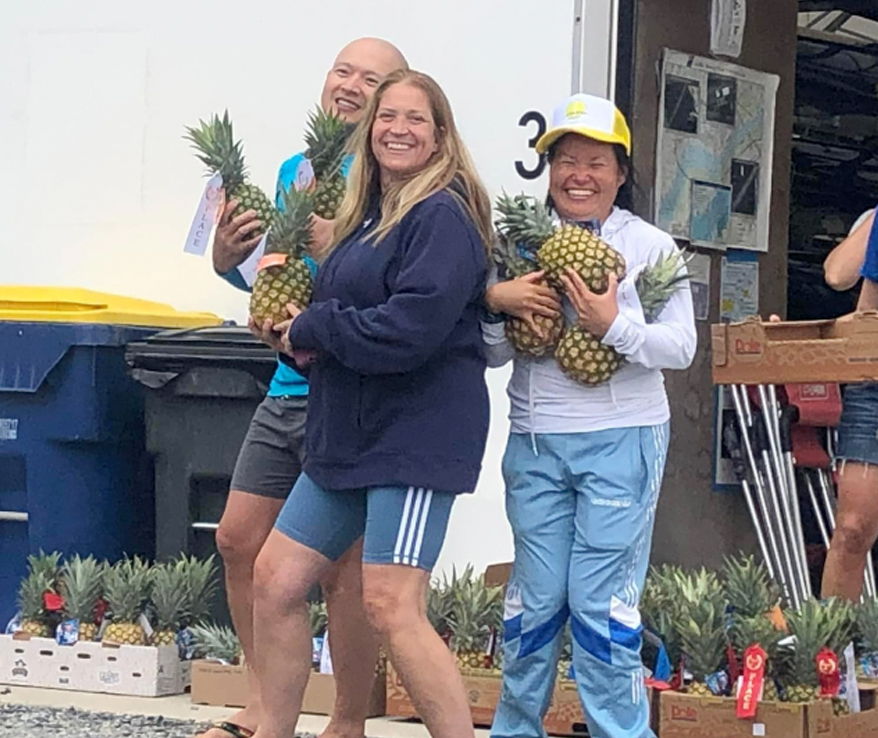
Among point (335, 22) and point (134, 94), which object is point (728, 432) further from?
point (134, 94)

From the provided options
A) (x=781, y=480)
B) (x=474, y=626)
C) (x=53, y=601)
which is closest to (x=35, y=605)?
(x=53, y=601)

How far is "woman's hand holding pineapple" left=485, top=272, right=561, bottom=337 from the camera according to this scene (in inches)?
159

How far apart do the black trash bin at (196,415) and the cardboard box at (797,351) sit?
1.38m

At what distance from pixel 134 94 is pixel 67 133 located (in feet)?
1.06

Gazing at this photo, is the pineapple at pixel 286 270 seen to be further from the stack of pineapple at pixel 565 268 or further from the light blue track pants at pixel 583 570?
the light blue track pants at pixel 583 570

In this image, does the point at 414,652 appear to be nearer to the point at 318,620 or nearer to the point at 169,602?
the point at 318,620

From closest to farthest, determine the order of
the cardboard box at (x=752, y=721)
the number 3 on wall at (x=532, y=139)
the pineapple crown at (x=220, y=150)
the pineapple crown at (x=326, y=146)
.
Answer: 1. the pineapple crown at (x=220, y=150)
2. the pineapple crown at (x=326, y=146)
3. the cardboard box at (x=752, y=721)
4. the number 3 on wall at (x=532, y=139)

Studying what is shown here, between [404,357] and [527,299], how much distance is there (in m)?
0.35

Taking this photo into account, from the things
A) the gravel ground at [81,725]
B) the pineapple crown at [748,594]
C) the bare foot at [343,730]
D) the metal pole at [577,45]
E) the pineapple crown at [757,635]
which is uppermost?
the metal pole at [577,45]

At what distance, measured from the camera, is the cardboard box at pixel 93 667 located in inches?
218

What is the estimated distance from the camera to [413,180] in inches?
159

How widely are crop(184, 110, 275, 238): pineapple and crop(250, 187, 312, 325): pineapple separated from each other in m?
0.10

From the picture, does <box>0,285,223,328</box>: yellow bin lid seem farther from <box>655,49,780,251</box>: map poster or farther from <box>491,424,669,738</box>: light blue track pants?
<box>491,424,669,738</box>: light blue track pants

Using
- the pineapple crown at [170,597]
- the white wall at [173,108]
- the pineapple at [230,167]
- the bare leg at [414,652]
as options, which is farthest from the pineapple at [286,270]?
the white wall at [173,108]
